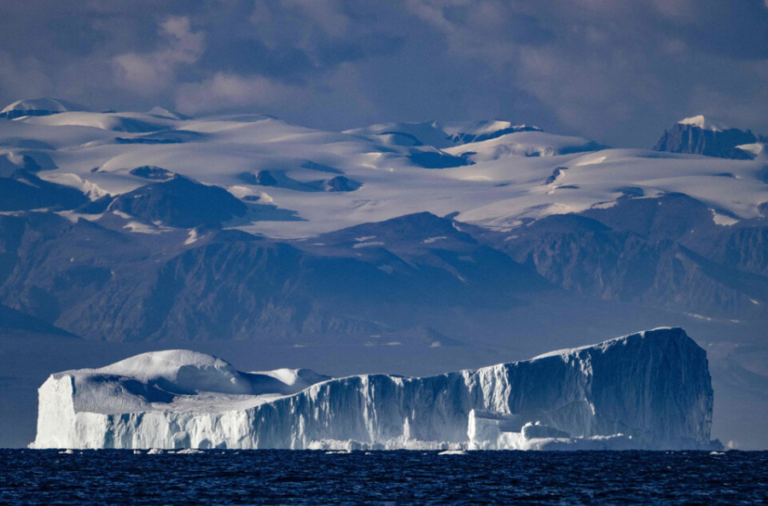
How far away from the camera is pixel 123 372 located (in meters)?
Answer: 114

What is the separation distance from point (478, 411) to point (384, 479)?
25.5 meters

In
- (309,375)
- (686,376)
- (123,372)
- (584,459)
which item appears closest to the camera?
(584,459)

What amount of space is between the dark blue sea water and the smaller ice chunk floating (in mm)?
2037

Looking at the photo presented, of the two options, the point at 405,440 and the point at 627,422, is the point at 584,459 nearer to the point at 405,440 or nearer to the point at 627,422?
the point at 627,422

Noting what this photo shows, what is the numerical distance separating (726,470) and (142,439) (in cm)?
4916

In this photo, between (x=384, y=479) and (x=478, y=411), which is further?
(x=478, y=411)

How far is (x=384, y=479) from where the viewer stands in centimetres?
7231

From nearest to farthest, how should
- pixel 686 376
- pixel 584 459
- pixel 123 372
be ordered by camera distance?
pixel 584 459 < pixel 686 376 < pixel 123 372

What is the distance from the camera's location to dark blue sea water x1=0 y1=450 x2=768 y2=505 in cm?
6000

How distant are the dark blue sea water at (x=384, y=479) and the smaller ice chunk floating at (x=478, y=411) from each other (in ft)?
6.68

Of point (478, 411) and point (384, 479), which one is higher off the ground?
point (478, 411)

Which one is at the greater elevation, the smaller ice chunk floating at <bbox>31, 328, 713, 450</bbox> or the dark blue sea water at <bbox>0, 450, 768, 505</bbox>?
Result: the smaller ice chunk floating at <bbox>31, 328, 713, 450</bbox>

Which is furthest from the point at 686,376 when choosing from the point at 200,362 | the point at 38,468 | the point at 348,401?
the point at 38,468

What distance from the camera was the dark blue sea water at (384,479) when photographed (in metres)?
60.0
